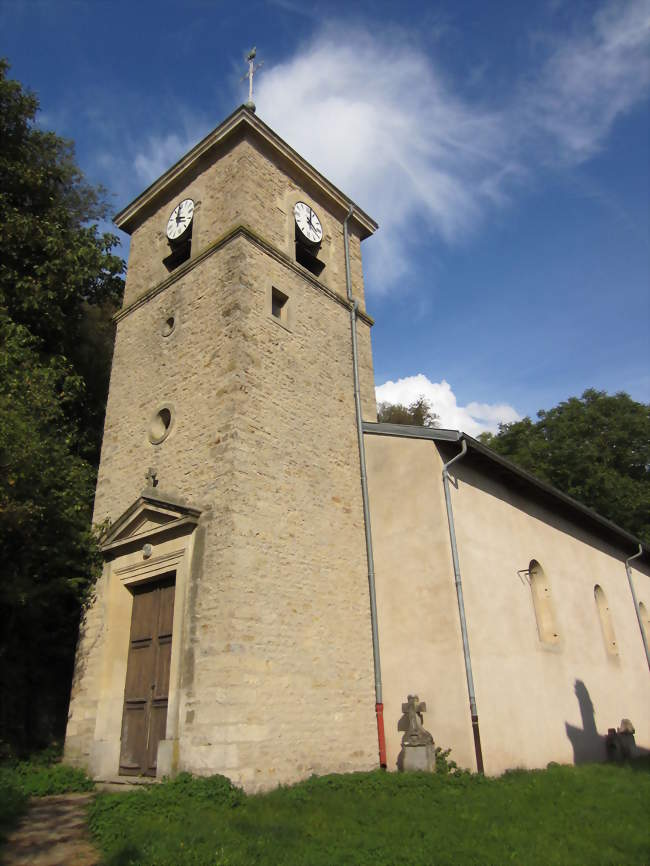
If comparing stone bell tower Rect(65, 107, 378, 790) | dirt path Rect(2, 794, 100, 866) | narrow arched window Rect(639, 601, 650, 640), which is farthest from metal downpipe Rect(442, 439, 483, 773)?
narrow arched window Rect(639, 601, 650, 640)

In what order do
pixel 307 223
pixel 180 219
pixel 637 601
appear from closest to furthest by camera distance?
1. pixel 180 219
2. pixel 307 223
3. pixel 637 601

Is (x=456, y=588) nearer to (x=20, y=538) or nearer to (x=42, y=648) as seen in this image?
(x=20, y=538)

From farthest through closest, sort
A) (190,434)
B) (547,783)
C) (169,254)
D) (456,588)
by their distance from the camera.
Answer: (169,254) < (190,434) < (456,588) < (547,783)

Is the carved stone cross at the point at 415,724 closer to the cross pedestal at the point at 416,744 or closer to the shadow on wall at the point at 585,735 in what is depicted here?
the cross pedestal at the point at 416,744

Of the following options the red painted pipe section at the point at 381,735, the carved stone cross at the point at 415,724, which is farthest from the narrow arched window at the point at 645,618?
the carved stone cross at the point at 415,724

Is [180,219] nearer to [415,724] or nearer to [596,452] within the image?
[415,724]

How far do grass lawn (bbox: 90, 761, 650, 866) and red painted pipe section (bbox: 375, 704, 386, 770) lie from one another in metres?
1.05

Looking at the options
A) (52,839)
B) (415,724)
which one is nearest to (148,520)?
(52,839)

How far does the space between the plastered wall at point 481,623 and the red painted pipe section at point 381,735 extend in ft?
0.34

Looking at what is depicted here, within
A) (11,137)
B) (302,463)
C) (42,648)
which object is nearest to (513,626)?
(302,463)

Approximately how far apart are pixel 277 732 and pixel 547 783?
3.56m

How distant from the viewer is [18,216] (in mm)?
14070

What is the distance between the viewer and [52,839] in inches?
238

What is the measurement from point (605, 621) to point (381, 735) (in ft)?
24.3
